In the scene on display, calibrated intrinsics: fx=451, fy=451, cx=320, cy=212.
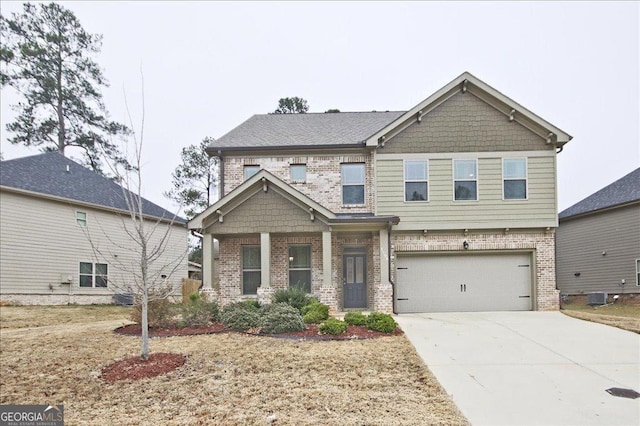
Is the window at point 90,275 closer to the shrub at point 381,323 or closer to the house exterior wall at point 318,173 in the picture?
the house exterior wall at point 318,173

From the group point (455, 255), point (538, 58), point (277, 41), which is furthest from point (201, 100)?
point (455, 255)

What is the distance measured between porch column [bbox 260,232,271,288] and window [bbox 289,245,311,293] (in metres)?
1.25

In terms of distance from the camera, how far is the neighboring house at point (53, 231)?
1894cm

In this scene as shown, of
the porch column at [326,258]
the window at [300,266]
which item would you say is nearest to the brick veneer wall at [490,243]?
the porch column at [326,258]

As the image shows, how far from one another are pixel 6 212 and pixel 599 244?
1019 inches

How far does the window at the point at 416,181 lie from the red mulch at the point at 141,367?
384 inches

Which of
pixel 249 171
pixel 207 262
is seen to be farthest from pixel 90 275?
pixel 249 171

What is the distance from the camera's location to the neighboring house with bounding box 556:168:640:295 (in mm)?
18656

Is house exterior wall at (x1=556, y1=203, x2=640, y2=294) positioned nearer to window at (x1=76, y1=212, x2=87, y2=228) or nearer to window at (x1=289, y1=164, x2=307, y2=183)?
window at (x1=289, y1=164, x2=307, y2=183)

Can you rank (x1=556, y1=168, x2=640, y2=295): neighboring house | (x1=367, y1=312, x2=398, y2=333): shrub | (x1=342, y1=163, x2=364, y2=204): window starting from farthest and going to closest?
(x1=556, y1=168, x2=640, y2=295): neighboring house < (x1=342, y1=163, x2=364, y2=204): window < (x1=367, y1=312, x2=398, y2=333): shrub

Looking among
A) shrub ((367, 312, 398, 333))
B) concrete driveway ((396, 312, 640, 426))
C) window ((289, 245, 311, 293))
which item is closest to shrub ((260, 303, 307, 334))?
shrub ((367, 312, 398, 333))

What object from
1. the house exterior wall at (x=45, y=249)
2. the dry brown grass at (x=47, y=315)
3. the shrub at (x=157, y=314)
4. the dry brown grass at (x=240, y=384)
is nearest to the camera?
the dry brown grass at (x=240, y=384)

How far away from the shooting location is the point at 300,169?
16.6 metres

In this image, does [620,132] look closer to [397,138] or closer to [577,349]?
[397,138]
